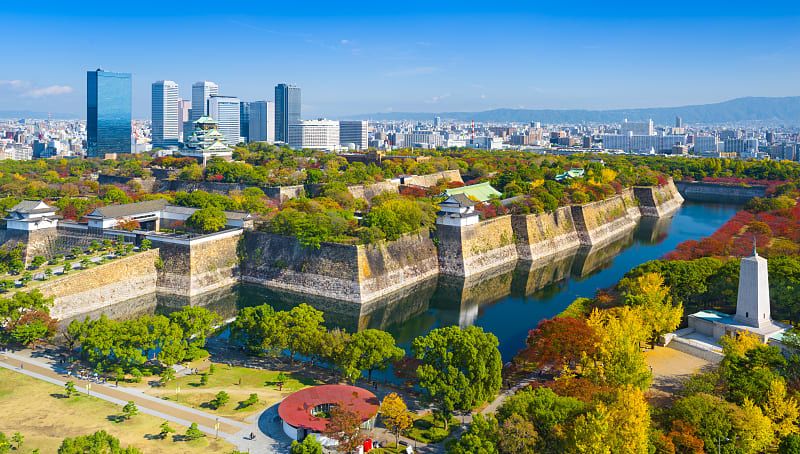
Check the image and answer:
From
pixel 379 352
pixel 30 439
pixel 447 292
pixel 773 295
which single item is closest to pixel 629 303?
pixel 773 295

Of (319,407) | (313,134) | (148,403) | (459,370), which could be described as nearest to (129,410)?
(148,403)

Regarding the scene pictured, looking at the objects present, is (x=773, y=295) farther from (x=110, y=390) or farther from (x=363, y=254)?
(x=110, y=390)

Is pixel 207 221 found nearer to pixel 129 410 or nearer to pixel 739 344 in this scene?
pixel 129 410

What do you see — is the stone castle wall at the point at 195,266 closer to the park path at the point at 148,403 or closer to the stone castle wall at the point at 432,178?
the park path at the point at 148,403

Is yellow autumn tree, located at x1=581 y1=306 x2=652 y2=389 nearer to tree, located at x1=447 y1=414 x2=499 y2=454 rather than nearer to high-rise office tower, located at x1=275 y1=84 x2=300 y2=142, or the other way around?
tree, located at x1=447 y1=414 x2=499 y2=454

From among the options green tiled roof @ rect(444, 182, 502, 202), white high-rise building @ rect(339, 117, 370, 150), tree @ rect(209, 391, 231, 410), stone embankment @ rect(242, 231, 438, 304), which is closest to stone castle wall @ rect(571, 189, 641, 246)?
green tiled roof @ rect(444, 182, 502, 202)

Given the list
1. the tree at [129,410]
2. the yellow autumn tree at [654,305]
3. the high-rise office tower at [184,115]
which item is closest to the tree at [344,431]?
the tree at [129,410]
